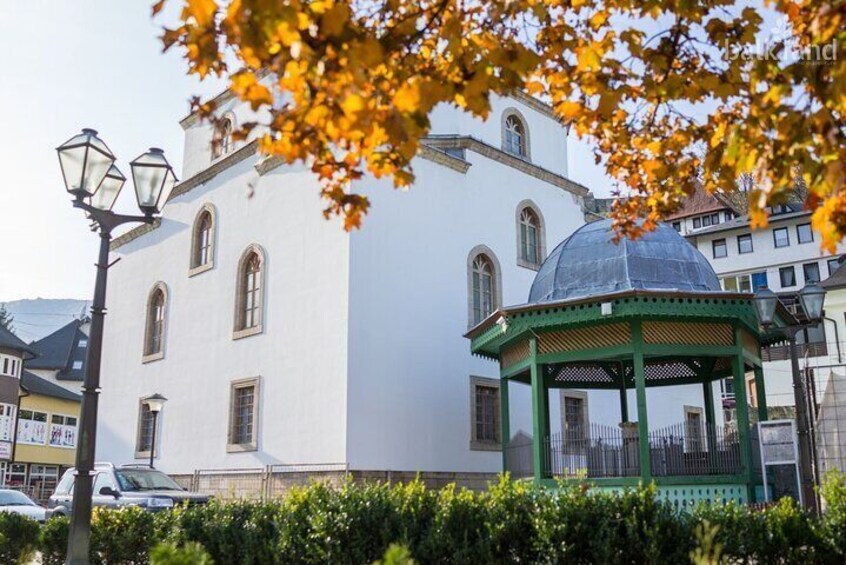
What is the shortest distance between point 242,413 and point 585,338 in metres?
10.7

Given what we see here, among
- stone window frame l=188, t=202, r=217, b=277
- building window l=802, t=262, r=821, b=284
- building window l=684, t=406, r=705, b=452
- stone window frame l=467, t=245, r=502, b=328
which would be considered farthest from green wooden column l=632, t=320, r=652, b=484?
building window l=802, t=262, r=821, b=284

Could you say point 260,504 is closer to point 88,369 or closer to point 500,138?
point 88,369

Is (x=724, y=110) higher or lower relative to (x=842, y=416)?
higher

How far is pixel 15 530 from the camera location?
1089 cm

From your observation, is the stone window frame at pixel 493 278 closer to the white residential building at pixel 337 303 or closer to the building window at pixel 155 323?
the white residential building at pixel 337 303

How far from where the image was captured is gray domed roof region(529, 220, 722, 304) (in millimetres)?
14312

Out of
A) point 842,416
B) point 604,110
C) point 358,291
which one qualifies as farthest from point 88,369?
point 842,416

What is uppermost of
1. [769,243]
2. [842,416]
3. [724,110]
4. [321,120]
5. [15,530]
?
[769,243]

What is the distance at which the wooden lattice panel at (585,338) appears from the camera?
13.4 meters

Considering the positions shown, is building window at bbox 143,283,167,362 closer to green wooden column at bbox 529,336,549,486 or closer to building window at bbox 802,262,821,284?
green wooden column at bbox 529,336,549,486

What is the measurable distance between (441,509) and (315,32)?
516 cm

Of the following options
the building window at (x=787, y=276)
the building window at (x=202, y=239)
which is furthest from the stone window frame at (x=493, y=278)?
the building window at (x=787, y=276)

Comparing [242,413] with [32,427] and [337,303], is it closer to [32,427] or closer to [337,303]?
[337,303]

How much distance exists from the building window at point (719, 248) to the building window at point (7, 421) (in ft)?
130
